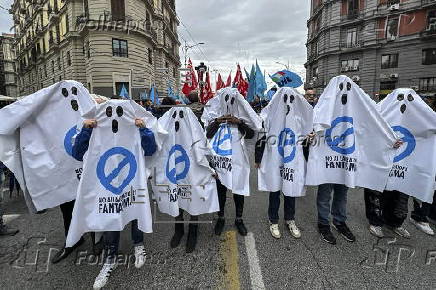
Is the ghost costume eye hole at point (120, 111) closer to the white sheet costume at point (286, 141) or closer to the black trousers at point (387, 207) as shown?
the white sheet costume at point (286, 141)

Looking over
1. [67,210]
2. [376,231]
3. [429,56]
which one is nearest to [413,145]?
[376,231]

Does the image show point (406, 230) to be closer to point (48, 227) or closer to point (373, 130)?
point (373, 130)

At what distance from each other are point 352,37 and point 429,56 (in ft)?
34.6

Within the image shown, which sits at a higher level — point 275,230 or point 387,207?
point 387,207

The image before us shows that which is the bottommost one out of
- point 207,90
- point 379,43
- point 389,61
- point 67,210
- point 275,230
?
point 275,230

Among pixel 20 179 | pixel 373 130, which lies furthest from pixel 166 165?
pixel 373 130

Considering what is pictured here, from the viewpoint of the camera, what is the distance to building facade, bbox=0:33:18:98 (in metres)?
78.6

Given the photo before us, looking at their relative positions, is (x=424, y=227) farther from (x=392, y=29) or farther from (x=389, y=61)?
(x=392, y=29)

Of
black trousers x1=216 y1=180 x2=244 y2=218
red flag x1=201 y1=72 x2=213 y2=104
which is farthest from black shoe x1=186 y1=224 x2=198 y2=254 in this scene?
red flag x1=201 y1=72 x2=213 y2=104

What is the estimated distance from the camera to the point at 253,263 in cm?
311

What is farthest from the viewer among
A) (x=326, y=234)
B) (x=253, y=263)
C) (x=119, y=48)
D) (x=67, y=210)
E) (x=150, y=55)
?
(x=150, y=55)

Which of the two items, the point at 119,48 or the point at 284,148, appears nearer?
the point at 284,148

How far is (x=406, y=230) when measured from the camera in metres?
3.89

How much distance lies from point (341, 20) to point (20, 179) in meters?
46.4
